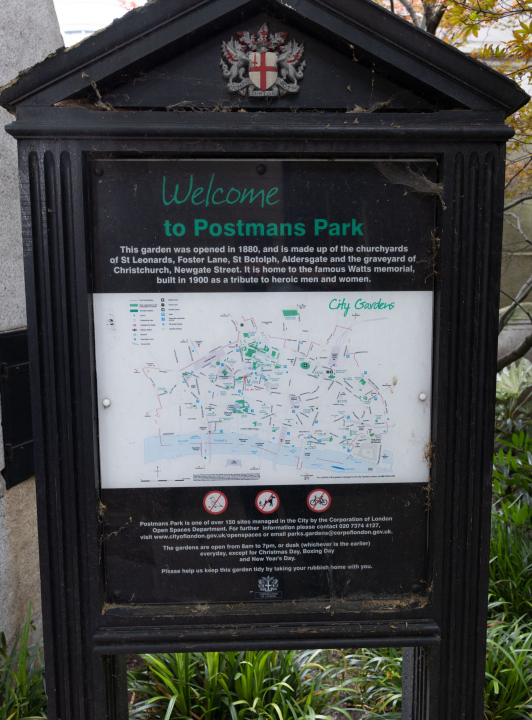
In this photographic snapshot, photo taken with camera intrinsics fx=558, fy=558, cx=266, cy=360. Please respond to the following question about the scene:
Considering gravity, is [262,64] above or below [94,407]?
above

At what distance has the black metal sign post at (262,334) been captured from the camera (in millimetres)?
1641

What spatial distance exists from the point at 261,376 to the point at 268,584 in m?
0.68

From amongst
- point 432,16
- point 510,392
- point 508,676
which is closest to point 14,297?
point 508,676

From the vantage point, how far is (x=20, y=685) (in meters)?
2.53

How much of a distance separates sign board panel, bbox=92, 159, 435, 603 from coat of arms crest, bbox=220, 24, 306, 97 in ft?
0.68

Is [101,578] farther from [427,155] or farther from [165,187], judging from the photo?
[427,155]

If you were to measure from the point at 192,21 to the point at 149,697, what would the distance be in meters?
2.88

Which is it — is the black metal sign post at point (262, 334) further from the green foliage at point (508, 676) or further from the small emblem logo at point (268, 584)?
the green foliage at point (508, 676)

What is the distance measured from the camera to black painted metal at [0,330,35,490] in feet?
8.98

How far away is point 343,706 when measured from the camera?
111 inches

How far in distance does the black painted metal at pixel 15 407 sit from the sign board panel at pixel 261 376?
123 cm

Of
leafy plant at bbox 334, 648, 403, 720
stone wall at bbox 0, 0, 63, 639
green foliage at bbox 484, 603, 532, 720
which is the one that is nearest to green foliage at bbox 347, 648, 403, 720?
leafy plant at bbox 334, 648, 403, 720

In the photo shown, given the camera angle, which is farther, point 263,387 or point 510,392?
point 510,392

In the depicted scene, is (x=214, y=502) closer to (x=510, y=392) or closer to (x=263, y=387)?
(x=263, y=387)
